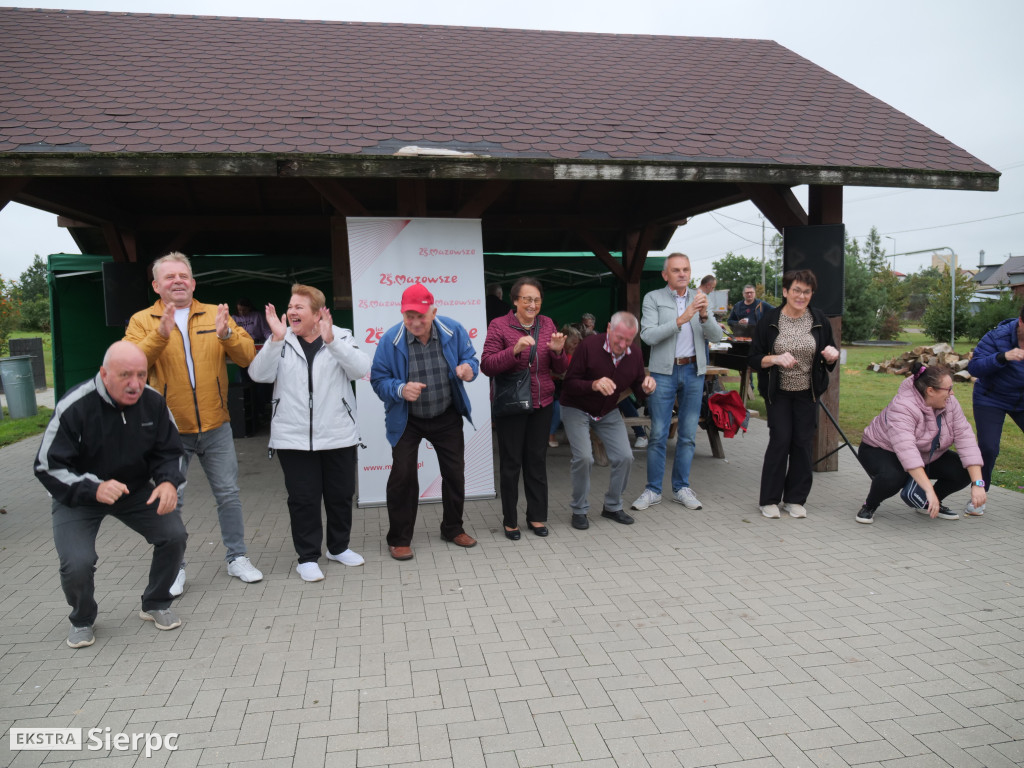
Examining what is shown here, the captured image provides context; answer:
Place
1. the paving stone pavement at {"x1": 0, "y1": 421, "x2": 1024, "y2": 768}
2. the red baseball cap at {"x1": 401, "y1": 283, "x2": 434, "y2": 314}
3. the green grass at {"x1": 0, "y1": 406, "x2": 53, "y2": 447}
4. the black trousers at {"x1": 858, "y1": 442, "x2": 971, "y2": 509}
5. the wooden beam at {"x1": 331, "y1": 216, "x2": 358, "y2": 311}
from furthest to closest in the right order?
the green grass at {"x1": 0, "y1": 406, "x2": 53, "y2": 447} < the wooden beam at {"x1": 331, "y1": 216, "x2": 358, "y2": 311} < the black trousers at {"x1": 858, "y1": 442, "x2": 971, "y2": 509} < the red baseball cap at {"x1": 401, "y1": 283, "x2": 434, "y2": 314} < the paving stone pavement at {"x1": 0, "y1": 421, "x2": 1024, "y2": 768}

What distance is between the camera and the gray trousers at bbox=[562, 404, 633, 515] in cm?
507

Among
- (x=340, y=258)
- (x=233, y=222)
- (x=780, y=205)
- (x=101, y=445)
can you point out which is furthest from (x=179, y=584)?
(x=233, y=222)

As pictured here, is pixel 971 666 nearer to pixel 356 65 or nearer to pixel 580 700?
pixel 580 700

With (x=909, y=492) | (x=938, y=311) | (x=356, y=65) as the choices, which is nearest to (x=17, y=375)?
(x=356, y=65)


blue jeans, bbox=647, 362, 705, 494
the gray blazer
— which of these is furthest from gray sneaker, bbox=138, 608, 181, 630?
the gray blazer

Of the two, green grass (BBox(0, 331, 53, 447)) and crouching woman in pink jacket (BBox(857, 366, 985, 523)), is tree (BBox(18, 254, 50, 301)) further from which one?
crouching woman in pink jacket (BBox(857, 366, 985, 523))

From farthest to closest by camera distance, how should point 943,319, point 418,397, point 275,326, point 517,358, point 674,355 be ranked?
point 943,319 < point 674,355 < point 517,358 < point 418,397 < point 275,326

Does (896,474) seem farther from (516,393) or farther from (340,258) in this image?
(340,258)

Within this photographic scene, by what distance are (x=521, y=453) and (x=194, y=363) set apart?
2.27 m

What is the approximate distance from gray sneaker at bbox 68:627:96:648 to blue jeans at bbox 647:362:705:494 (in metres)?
4.00

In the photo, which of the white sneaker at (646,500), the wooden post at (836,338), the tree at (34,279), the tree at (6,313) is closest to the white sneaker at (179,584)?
the white sneaker at (646,500)

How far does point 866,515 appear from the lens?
5211 mm

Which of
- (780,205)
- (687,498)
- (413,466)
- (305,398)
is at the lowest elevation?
(687,498)

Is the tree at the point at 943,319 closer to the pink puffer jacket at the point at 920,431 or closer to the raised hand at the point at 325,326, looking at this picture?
the pink puffer jacket at the point at 920,431
